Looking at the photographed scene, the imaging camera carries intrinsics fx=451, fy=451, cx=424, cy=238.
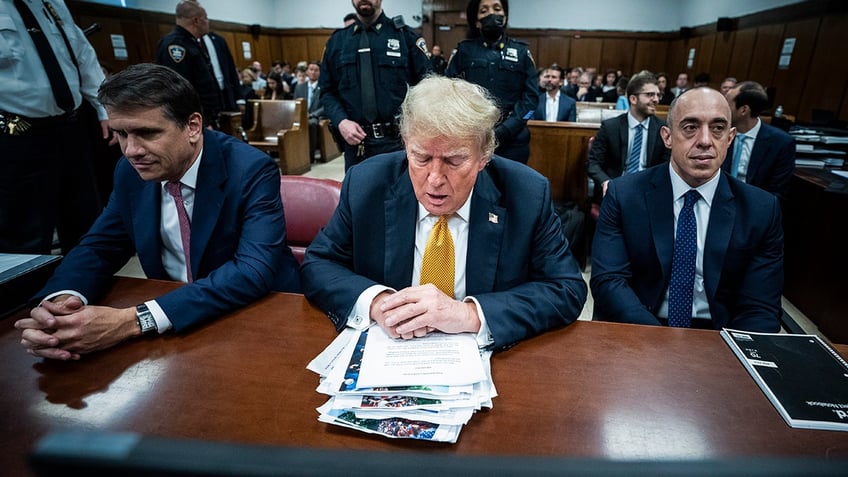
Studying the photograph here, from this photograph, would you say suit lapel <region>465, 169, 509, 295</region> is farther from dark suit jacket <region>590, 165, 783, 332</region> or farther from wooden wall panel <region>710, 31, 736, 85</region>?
wooden wall panel <region>710, 31, 736, 85</region>

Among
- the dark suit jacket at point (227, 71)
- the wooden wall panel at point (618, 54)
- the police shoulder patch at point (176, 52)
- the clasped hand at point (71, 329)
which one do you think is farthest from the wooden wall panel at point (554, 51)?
the clasped hand at point (71, 329)

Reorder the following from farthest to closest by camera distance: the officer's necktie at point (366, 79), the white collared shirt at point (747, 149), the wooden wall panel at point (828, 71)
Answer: the wooden wall panel at point (828, 71)
the officer's necktie at point (366, 79)
the white collared shirt at point (747, 149)

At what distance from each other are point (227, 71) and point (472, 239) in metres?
4.36

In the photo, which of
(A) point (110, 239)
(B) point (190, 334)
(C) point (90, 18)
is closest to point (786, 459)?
(B) point (190, 334)

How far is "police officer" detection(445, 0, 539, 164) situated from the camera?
11.2 feet

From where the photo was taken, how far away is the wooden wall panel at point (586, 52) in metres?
12.9

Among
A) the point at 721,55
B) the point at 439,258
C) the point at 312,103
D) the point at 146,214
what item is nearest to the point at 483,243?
the point at 439,258

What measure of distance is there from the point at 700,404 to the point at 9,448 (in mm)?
1303

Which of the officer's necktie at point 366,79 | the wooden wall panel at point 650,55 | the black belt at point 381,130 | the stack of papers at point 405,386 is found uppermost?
the wooden wall panel at point 650,55

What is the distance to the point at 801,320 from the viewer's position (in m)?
2.86

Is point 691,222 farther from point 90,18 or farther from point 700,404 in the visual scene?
point 90,18

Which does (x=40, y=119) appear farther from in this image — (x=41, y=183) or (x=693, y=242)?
(x=693, y=242)

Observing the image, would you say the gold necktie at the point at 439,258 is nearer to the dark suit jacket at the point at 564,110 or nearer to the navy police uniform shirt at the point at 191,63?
the navy police uniform shirt at the point at 191,63

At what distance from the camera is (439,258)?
138cm
